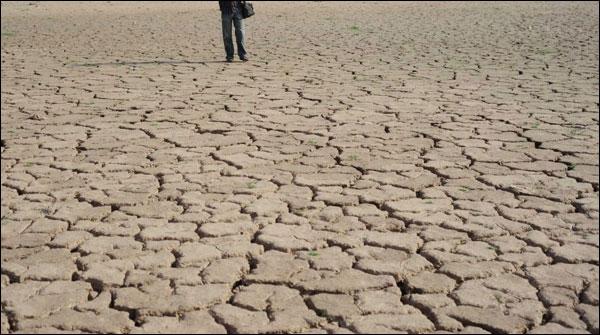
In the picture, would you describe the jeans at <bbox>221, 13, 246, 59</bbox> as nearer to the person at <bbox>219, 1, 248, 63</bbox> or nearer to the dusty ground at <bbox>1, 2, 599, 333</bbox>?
the person at <bbox>219, 1, 248, 63</bbox>

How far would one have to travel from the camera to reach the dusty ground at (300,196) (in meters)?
3.46

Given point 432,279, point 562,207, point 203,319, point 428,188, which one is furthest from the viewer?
point 428,188

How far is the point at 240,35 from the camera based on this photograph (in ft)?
34.2

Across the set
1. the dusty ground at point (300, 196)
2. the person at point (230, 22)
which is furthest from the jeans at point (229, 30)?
the dusty ground at point (300, 196)

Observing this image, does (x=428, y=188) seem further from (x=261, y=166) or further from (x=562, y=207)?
(x=261, y=166)

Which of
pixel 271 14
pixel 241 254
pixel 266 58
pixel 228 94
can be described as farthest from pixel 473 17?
pixel 241 254

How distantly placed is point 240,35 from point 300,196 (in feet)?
19.3

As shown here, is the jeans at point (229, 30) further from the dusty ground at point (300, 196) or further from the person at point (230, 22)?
the dusty ground at point (300, 196)

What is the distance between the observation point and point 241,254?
13.1 ft

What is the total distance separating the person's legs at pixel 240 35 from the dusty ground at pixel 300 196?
45 cm

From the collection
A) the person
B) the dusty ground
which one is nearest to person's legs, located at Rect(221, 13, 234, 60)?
the person

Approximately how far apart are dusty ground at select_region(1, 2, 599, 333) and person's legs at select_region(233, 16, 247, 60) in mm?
449

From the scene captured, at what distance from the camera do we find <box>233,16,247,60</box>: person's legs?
33.7 feet

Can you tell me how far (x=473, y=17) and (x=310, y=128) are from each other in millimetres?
11404
